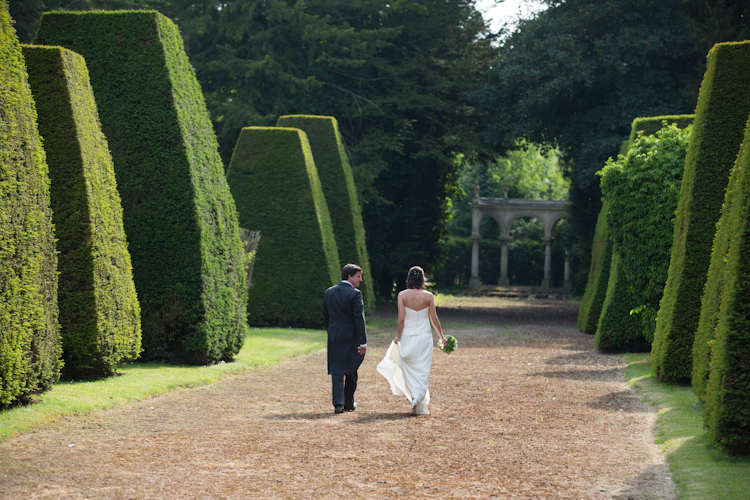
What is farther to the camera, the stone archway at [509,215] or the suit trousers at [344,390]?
the stone archway at [509,215]

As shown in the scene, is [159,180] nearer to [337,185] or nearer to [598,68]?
[337,185]

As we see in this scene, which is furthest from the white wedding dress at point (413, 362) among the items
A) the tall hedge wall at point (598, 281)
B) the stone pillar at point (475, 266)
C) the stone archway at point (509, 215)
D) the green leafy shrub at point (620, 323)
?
the stone pillar at point (475, 266)

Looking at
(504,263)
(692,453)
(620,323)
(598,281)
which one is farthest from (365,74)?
(692,453)

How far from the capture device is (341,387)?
743 centimetres

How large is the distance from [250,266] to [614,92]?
12.9 metres

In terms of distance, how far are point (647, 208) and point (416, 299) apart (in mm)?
5267

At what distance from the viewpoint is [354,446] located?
18.9ft

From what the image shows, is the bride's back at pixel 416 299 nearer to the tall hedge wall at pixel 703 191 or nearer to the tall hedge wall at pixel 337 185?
the tall hedge wall at pixel 703 191

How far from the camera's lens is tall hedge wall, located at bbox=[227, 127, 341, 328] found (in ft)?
53.9

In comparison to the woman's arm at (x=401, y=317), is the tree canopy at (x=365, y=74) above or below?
above

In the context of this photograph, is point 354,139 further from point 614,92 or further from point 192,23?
point 614,92

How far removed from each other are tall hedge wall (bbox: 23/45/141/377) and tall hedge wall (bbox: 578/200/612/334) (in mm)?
9516

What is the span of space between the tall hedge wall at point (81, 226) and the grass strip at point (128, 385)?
1.33 ft

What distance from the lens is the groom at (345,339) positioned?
24.3 ft
